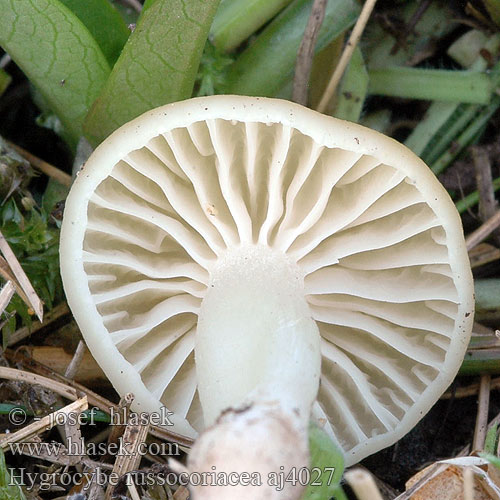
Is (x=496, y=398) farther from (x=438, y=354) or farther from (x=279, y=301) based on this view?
(x=279, y=301)

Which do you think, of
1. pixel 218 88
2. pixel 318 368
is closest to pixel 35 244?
pixel 218 88

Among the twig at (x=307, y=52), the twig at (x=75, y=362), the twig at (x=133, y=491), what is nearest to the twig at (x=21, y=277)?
the twig at (x=75, y=362)

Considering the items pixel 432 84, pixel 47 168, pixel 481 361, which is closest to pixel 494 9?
pixel 432 84

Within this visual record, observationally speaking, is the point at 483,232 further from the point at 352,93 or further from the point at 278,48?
the point at 278,48

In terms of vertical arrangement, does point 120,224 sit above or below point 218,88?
below

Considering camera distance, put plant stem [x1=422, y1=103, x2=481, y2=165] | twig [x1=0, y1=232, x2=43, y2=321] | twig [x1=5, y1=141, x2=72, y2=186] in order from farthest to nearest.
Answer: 1. plant stem [x1=422, y1=103, x2=481, y2=165]
2. twig [x1=5, y1=141, x2=72, y2=186]
3. twig [x1=0, y1=232, x2=43, y2=321]

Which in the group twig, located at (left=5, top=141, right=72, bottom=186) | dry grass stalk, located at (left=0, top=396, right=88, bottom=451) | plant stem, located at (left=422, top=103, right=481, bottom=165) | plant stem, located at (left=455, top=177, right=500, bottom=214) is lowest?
dry grass stalk, located at (left=0, top=396, right=88, bottom=451)

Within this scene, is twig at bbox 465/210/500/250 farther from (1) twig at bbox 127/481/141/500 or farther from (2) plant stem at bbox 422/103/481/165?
(1) twig at bbox 127/481/141/500

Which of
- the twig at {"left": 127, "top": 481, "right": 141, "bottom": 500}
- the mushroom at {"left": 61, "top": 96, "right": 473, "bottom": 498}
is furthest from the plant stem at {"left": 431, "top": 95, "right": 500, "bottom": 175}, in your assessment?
the twig at {"left": 127, "top": 481, "right": 141, "bottom": 500}
